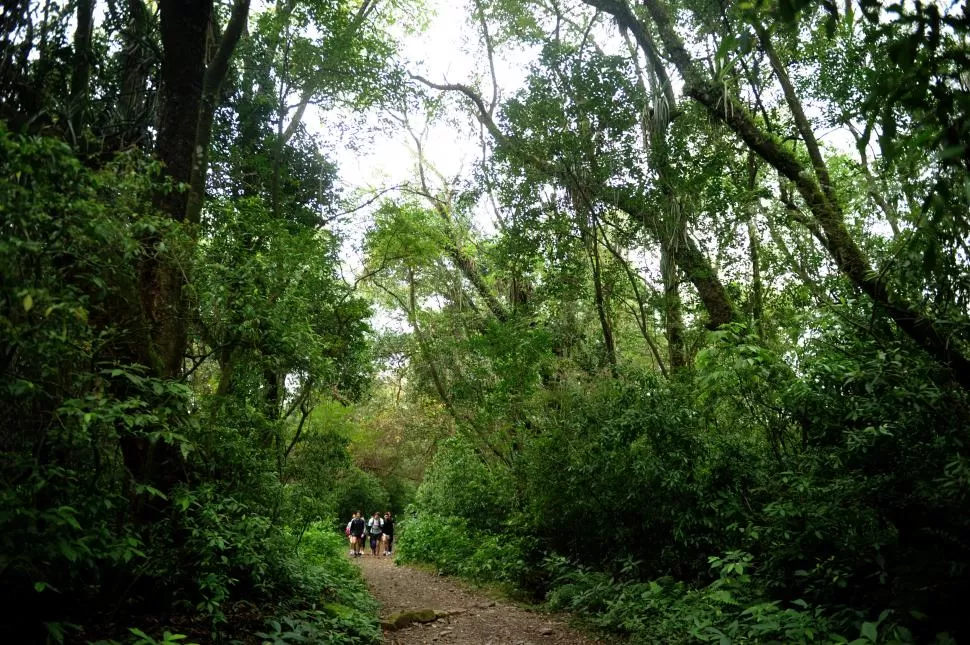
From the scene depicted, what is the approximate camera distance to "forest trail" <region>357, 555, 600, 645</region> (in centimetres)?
723

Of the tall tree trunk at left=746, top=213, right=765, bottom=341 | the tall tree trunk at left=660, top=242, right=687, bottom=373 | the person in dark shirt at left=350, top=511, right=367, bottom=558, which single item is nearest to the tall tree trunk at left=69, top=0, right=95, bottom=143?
the tall tree trunk at left=660, top=242, right=687, bottom=373

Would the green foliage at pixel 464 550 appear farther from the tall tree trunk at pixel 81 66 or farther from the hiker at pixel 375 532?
the tall tree trunk at pixel 81 66

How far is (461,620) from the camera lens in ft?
27.3

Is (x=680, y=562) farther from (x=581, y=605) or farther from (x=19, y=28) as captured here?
→ (x=19, y=28)

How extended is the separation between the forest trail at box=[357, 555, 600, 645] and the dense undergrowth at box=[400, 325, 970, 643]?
1.80 feet

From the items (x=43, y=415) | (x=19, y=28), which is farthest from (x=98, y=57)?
(x=43, y=415)

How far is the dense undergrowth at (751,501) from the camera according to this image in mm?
5102

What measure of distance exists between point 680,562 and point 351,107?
1000 centimetres

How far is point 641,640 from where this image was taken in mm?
6387

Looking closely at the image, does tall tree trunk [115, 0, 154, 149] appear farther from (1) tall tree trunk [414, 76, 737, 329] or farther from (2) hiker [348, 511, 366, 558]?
(2) hiker [348, 511, 366, 558]

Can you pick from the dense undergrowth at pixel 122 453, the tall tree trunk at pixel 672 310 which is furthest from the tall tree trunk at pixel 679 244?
the dense undergrowth at pixel 122 453

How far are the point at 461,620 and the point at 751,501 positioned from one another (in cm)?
405

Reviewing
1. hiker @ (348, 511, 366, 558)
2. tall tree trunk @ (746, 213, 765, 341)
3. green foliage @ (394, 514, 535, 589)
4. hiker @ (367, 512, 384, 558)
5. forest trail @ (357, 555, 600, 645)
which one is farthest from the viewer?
hiker @ (367, 512, 384, 558)

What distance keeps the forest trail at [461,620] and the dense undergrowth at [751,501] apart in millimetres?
550
